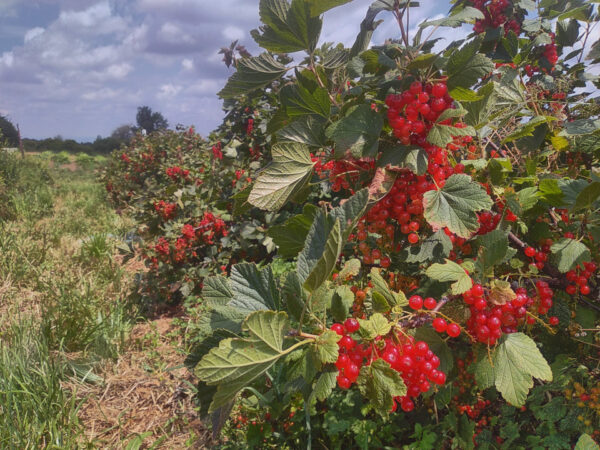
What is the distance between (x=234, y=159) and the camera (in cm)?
405

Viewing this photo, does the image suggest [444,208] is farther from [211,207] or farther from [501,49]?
[211,207]

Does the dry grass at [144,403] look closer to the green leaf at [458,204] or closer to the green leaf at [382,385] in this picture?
the green leaf at [382,385]

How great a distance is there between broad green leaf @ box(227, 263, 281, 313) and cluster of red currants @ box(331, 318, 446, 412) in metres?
0.16

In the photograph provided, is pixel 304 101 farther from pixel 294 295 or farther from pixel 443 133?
pixel 294 295

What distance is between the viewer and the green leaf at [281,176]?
2.99 feet

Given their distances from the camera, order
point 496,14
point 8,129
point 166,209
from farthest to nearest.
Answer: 1. point 8,129
2. point 166,209
3. point 496,14

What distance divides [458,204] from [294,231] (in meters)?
0.40

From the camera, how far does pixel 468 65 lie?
2.85 ft

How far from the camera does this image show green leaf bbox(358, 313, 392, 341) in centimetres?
73

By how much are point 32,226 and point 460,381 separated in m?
6.99

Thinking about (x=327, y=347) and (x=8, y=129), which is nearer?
(x=327, y=347)

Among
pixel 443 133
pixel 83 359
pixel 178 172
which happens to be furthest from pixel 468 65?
pixel 178 172

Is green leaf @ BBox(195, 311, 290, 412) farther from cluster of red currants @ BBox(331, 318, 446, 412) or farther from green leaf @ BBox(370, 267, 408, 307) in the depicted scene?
green leaf @ BBox(370, 267, 408, 307)

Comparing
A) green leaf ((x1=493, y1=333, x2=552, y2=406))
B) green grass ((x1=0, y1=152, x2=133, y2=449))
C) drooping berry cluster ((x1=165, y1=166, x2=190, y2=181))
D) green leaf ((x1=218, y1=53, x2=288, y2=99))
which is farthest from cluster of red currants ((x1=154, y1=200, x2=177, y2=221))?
green leaf ((x1=493, y1=333, x2=552, y2=406))
